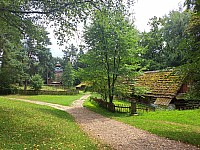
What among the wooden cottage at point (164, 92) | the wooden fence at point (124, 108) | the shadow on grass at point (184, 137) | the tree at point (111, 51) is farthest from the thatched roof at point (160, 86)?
the shadow on grass at point (184, 137)

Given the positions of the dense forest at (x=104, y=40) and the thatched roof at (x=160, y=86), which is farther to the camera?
the thatched roof at (x=160, y=86)

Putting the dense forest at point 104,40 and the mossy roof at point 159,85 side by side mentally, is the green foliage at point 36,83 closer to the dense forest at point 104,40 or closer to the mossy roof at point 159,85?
the dense forest at point 104,40

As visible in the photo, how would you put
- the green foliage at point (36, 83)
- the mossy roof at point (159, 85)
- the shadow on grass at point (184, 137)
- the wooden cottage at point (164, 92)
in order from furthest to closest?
the green foliage at point (36, 83)
the mossy roof at point (159, 85)
the wooden cottage at point (164, 92)
the shadow on grass at point (184, 137)

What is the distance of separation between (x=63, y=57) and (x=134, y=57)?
252 feet

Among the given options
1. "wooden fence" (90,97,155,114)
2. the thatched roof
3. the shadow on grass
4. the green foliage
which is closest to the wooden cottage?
the thatched roof

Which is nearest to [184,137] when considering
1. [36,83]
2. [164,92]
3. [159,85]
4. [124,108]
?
[124,108]

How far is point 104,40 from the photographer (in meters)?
20.1

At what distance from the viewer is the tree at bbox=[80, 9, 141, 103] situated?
19844 mm

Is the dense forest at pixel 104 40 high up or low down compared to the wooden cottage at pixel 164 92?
up

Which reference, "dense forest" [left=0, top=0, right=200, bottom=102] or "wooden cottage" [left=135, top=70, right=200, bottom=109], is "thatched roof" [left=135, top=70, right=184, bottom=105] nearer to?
"wooden cottage" [left=135, top=70, right=200, bottom=109]

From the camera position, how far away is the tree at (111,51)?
19844 millimetres

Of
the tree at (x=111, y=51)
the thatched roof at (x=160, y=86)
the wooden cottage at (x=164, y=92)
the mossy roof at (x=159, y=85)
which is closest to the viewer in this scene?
the tree at (x=111, y=51)

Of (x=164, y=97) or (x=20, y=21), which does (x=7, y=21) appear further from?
(x=164, y=97)

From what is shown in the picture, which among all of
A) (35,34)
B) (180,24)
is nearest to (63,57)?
(180,24)
